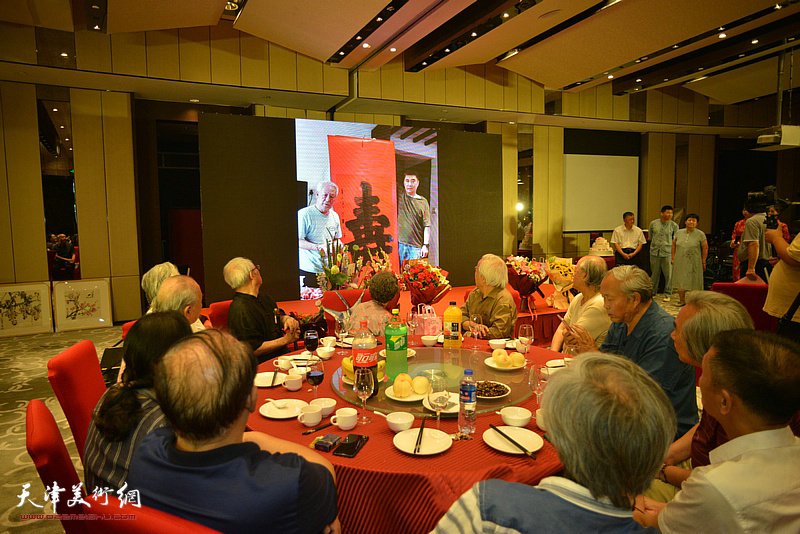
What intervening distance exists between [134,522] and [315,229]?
7.36 meters

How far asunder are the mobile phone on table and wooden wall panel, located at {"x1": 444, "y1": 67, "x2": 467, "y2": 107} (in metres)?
8.27

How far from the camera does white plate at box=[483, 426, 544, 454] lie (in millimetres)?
1770

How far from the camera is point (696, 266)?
8.82 m

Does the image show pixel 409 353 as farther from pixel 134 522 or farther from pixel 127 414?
pixel 134 522

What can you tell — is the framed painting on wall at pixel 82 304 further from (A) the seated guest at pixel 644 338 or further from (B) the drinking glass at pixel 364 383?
(A) the seated guest at pixel 644 338

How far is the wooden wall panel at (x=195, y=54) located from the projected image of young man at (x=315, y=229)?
2.43 metres

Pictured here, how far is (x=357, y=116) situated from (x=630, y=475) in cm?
911

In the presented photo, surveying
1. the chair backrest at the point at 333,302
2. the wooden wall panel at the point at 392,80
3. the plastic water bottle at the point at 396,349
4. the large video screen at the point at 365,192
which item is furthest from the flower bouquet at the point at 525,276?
the wooden wall panel at the point at 392,80

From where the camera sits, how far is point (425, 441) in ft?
5.96

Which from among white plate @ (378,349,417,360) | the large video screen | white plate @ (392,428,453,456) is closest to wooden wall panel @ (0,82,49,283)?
the large video screen

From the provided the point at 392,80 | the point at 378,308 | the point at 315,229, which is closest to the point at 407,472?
the point at 378,308

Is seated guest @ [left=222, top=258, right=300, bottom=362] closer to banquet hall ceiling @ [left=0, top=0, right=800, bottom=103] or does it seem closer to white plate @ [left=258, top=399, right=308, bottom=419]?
white plate @ [left=258, top=399, right=308, bottom=419]

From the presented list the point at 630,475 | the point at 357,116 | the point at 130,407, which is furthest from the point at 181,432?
the point at 357,116

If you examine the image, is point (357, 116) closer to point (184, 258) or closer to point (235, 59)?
point (235, 59)
